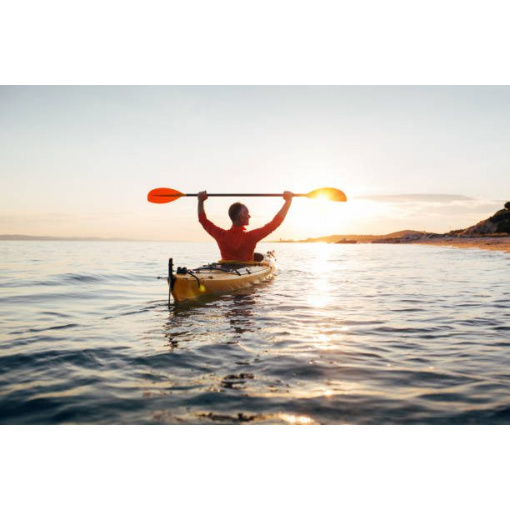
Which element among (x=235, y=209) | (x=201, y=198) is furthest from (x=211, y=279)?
(x=201, y=198)

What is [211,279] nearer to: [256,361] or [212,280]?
[212,280]

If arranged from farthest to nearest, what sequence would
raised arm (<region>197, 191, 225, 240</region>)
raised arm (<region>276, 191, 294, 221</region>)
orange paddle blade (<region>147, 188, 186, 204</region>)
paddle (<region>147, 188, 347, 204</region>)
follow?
1. orange paddle blade (<region>147, 188, 186, 204</region>)
2. paddle (<region>147, 188, 347, 204</region>)
3. raised arm (<region>276, 191, 294, 221</region>)
4. raised arm (<region>197, 191, 225, 240</region>)

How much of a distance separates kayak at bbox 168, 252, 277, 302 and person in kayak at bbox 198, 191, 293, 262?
294mm

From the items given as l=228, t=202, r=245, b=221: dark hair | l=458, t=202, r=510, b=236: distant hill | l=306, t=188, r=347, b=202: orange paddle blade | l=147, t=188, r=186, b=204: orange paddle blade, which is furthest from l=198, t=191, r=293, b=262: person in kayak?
l=458, t=202, r=510, b=236: distant hill

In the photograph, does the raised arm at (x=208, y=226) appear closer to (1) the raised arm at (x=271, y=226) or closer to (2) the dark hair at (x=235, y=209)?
(2) the dark hair at (x=235, y=209)

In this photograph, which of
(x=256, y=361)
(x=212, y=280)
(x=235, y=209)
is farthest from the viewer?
(x=235, y=209)

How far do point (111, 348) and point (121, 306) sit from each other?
4.08m

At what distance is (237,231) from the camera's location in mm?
10367

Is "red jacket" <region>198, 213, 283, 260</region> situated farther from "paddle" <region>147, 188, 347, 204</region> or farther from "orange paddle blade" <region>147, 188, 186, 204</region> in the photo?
"orange paddle blade" <region>147, 188, 186, 204</region>

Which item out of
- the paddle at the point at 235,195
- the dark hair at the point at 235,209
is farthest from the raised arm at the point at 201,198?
the dark hair at the point at 235,209

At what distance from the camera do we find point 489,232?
2562 inches

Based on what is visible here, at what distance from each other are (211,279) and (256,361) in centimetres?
418

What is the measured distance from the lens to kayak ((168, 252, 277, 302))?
860 centimetres

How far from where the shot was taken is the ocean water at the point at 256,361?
3629mm
